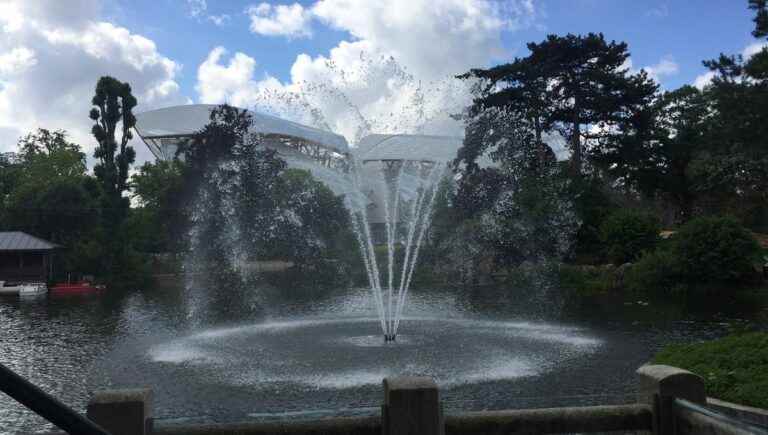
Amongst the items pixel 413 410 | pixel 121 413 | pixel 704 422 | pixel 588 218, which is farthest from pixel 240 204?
pixel 704 422

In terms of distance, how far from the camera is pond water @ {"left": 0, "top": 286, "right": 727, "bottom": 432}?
10781 millimetres

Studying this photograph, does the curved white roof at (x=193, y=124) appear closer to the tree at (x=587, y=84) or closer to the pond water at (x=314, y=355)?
the tree at (x=587, y=84)

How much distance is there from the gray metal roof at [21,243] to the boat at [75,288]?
10.0ft

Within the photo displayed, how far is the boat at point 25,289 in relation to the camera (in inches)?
1422

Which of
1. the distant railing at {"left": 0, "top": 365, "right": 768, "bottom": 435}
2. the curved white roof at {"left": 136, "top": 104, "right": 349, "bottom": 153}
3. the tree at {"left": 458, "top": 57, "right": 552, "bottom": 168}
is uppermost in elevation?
the curved white roof at {"left": 136, "top": 104, "right": 349, "bottom": 153}

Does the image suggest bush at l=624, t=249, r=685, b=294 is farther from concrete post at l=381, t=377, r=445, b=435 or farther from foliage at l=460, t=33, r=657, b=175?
concrete post at l=381, t=377, r=445, b=435

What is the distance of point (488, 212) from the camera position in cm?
3950

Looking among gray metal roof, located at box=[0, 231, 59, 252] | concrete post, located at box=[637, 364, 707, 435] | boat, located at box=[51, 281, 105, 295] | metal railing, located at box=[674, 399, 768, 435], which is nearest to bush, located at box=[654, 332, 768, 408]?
concrete post, located at box=[637, 364, 707, 435]

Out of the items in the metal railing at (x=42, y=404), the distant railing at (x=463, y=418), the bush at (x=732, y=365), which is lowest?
the bush at (x=732, y=365)

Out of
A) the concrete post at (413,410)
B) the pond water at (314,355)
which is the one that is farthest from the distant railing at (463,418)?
the pond water at (314,355)

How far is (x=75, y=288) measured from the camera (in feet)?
123

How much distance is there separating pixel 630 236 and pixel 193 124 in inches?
2617

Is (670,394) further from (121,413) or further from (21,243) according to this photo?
(21,243)

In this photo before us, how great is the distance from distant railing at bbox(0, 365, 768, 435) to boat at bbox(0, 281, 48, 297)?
116 ft
